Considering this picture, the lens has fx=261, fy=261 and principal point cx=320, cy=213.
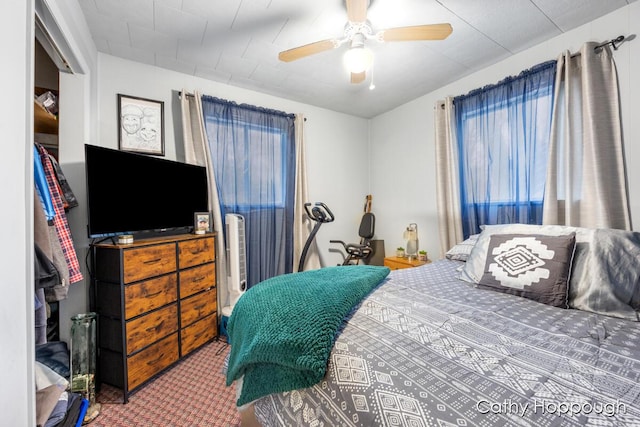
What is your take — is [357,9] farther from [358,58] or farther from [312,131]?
[312,131]

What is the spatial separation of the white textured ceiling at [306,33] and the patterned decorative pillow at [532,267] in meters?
1.60

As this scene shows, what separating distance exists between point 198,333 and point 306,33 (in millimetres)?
2617

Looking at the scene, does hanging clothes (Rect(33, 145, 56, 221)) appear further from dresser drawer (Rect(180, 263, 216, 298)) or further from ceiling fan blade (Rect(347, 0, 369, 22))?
ceiling fan blade (Rect(347, 0, 369, 22))

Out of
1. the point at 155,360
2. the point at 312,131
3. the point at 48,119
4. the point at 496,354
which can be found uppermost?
the point at 312,131

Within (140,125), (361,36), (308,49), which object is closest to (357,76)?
(361,36)

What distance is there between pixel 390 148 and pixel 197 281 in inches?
116

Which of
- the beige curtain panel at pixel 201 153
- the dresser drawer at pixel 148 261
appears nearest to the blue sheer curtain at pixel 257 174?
the beige curtain panel at pixel 201 153

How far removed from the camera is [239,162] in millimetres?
2928

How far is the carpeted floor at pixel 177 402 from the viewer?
151cm

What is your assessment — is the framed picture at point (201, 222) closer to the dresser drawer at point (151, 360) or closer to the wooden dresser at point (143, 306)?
the wooden dresser at point (143, 306)

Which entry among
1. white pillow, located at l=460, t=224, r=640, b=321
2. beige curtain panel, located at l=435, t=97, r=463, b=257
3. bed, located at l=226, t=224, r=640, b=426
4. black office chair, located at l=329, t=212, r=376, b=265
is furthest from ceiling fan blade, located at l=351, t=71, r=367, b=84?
black office chair, located at l=329, t=212, r=376, b=265

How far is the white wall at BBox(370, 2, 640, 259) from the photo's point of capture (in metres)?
1.82

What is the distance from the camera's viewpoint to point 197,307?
7.32ft

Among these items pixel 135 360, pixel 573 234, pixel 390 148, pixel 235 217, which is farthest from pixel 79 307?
pixel 390 148
